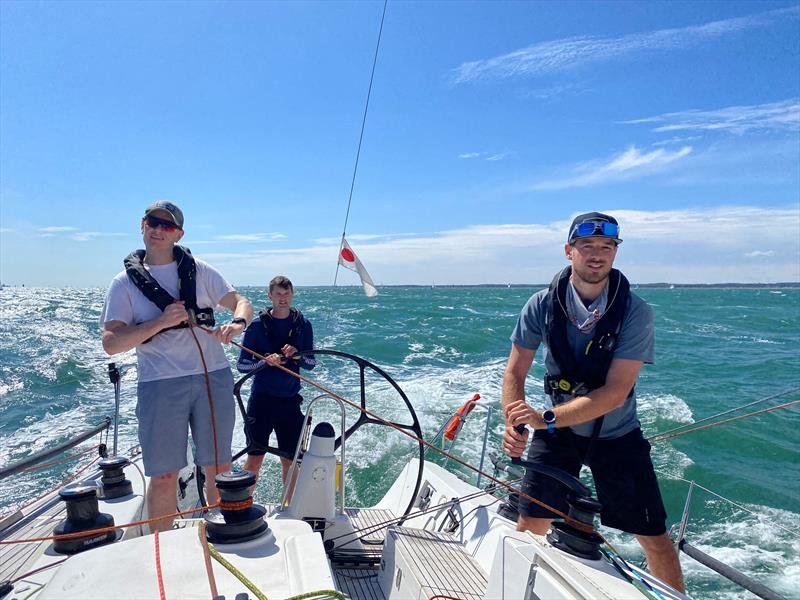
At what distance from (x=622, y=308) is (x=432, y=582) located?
1.28 metres

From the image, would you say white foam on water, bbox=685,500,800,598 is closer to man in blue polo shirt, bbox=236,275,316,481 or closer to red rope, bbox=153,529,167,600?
man in blue polo shirt, bbox=236,275,316,481

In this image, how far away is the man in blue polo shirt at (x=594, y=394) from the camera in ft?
6.66

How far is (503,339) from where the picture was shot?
59.4 feet

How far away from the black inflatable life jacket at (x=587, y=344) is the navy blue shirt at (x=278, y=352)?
1.75 m

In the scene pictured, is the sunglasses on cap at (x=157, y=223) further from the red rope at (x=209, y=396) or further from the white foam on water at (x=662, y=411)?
the white foam on water at (x=662, y=411)

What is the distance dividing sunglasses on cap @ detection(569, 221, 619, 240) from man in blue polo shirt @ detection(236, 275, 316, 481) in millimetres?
1941

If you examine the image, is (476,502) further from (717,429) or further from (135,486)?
(717,429)

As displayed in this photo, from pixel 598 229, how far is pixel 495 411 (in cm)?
641

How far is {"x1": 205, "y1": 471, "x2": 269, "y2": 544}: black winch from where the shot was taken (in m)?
1.55

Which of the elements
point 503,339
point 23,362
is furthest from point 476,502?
point 503,339

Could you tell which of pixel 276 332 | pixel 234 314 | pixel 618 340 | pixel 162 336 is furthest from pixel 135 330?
pixel 618 340

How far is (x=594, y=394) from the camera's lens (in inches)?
79.4

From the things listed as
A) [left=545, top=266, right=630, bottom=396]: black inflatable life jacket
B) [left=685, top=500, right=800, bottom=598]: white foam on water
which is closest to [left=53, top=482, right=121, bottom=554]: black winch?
[left=545, top=266, right=630, bottom=396]: black inflatable life jacket

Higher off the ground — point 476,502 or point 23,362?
point 476,502
